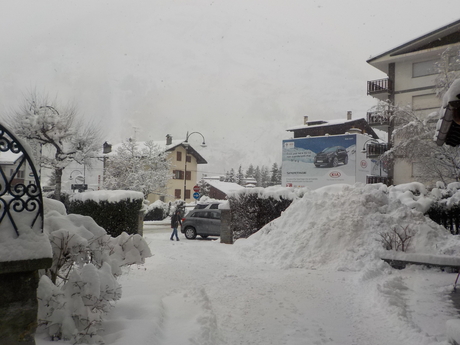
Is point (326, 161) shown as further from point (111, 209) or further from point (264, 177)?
point (264, 177)

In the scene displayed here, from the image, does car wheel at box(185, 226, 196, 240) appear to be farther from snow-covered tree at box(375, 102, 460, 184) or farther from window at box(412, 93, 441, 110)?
window at box(412, 93, 441, 110)

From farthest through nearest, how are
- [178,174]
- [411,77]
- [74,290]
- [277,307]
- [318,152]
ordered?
[178,174] < [318,152] < [411,77] < [277,307] < [74,290]

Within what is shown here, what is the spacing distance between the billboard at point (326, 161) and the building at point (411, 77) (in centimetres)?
1293

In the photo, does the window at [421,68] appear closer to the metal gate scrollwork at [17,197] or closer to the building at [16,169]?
the building at [16,169]

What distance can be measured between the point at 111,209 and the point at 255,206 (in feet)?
19.2

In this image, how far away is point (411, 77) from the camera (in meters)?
28.7

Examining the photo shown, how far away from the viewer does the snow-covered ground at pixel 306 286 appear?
5.02 m

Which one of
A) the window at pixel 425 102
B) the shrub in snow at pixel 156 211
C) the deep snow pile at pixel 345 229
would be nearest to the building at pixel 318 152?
the window at pixel 425 102

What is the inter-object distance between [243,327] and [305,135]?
48.2m

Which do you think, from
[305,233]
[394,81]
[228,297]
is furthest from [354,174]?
[228,297]

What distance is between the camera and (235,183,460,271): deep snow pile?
33.5 feet

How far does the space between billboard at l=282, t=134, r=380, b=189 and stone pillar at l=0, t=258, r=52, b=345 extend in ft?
140

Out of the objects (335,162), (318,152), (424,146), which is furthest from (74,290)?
(318,152)

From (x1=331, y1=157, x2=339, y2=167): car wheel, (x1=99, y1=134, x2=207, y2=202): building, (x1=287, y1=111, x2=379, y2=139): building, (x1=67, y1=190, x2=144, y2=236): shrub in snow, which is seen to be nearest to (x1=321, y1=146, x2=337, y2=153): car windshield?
(x1=331, y1=157, x2=339, y2=167): car wheel
